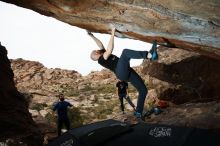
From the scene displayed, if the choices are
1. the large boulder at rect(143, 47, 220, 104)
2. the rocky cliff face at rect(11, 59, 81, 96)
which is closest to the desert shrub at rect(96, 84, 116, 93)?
the rocky cliff face at rect(11, 59, 81, 96)

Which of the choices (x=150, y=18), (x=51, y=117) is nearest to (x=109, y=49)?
(x=150, y=18)

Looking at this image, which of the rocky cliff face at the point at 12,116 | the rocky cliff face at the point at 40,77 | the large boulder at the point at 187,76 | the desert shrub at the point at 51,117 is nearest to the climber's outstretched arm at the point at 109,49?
the rocky cliff face at the point at 12,116

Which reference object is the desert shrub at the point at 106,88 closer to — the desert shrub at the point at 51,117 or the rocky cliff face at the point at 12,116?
the desert shrub at the point at 51,117

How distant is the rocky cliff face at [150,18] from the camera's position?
983cm

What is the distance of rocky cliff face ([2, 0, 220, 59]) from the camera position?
9.83 m

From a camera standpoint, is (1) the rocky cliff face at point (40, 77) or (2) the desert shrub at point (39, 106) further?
(1) the rocky cliff face at point (40, 77)

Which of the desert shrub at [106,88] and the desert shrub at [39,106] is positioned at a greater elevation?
the desert shrub at [106,88]

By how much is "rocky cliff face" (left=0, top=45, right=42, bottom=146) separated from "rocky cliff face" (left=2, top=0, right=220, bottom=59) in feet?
16.5

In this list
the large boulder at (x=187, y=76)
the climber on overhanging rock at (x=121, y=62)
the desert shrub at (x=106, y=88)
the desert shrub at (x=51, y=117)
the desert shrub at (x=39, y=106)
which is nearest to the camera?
the climber on overhanging rock at (x=121, y=62)

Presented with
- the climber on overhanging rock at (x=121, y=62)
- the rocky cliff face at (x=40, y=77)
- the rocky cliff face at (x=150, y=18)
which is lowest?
the rocky cliff face at (x=40, y=77)

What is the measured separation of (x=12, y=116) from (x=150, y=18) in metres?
8.40

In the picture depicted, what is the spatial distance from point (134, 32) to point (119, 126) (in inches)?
141

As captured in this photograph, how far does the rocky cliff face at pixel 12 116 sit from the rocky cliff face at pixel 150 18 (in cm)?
503

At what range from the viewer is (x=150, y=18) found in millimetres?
10781
